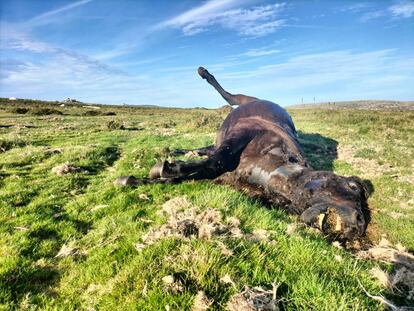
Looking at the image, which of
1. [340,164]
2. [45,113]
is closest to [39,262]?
[340,164]

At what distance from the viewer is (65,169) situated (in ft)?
33.4

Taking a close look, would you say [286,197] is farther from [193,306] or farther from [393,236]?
[193,306]

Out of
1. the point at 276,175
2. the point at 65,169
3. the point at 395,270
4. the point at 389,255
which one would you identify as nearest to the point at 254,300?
the point at 395,270

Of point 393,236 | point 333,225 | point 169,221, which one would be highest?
point 169,221

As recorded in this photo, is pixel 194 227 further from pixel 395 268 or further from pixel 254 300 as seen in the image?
pixel 395 268

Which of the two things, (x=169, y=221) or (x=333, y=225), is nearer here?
(x=169, y=221)

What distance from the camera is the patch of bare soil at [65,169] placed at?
32.8 ft

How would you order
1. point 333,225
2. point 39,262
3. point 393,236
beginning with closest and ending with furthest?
1. point 39,262
2. point 333,225
3. point 393,236

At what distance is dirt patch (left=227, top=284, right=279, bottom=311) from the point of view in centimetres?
321

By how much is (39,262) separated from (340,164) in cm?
977

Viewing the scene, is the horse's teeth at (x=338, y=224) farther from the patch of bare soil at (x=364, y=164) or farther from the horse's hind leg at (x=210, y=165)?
the patch of bare soil at (x=364, y=164)

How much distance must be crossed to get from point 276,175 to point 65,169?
249 inches

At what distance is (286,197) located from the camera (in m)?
6.82

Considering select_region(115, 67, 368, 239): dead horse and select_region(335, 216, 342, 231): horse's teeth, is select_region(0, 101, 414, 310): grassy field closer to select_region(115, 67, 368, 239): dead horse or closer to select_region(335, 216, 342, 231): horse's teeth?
select_region(115, 67, 368, 239): dead horse
